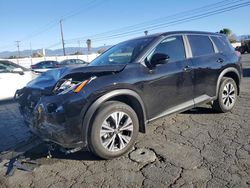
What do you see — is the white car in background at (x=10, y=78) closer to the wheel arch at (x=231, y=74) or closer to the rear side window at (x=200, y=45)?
the rear side window at (x=200, y=45)

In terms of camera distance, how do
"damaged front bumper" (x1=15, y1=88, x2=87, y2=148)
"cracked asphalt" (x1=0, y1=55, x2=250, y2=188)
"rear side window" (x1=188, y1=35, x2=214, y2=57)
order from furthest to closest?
"rear side window" (x1=188, y1=35, x2=214, y2=57) → "damaged front bumper" (x1=15, y1=88, x2=87, y2=148) → "cracked asphalt" (x1=0, y1=55, x2=250, y2=188)

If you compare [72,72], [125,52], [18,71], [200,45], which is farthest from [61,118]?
[18,71]

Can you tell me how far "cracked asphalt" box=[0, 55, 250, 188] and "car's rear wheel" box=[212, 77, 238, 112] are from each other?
2.56 ft

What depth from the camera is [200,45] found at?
17.5 feet

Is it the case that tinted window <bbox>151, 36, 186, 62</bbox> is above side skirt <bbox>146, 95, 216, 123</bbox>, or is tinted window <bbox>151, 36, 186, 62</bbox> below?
above

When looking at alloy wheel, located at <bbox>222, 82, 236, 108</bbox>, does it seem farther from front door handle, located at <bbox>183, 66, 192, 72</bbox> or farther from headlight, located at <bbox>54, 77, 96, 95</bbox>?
headlight, located at <bbox>54, 77, 96, 95</bbox>

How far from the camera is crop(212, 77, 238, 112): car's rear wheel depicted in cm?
562

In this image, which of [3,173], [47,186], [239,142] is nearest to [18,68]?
[3,173]

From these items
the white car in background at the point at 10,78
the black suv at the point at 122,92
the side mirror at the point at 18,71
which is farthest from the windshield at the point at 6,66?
the black suv at the point at 122,92

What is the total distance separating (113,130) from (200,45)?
2623 millimetres

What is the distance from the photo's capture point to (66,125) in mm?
3529

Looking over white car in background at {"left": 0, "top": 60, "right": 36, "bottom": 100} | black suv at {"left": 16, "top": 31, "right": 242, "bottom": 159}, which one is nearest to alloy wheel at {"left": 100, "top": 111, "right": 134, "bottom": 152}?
black suv at {"left": 16, "top": 31, "right": 242, "bottom": 159}

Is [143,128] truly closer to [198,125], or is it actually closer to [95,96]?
[95,96]

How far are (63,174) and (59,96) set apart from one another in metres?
1.01
